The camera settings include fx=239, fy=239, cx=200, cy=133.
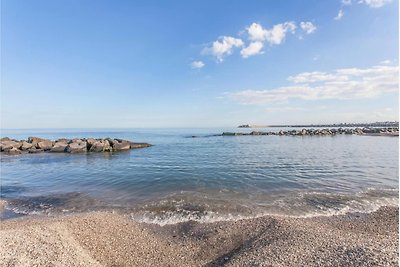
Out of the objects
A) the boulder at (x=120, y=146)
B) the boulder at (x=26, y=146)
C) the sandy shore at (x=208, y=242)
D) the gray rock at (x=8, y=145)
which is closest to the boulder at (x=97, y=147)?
the boulder at (x=120, y=146)

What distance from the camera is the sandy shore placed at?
6855 mm

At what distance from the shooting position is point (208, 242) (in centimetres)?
926

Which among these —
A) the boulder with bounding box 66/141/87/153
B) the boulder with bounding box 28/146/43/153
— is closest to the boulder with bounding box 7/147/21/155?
the boulder with bounding box 28/146/43/153

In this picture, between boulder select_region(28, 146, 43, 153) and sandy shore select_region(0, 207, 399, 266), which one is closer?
sandy shore select_region(0, 207, 399, 266)

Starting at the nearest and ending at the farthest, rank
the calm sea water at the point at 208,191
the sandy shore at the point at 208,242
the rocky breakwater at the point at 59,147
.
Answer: the sandy shore at the point at 208,242 < the calm sea water at the point at 208,191 < the rocky breakwater at the point at 59,147

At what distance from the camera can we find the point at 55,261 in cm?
682

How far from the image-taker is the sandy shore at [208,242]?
6855 mm

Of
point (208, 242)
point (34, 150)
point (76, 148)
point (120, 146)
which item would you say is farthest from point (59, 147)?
point (208, 242)

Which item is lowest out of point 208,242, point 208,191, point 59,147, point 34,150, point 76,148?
point 208,242

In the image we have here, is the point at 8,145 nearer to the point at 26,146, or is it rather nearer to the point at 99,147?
the point at 26,146

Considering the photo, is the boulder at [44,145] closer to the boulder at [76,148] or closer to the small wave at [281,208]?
the boulder at [76,148]

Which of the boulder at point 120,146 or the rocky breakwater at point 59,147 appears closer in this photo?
the rocky breakwater at point 59,147

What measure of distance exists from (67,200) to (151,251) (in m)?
9.41

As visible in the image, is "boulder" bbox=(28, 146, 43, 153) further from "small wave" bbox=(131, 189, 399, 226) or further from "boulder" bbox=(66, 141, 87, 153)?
"small wave" bbox=(131, 189, 399, 226)
